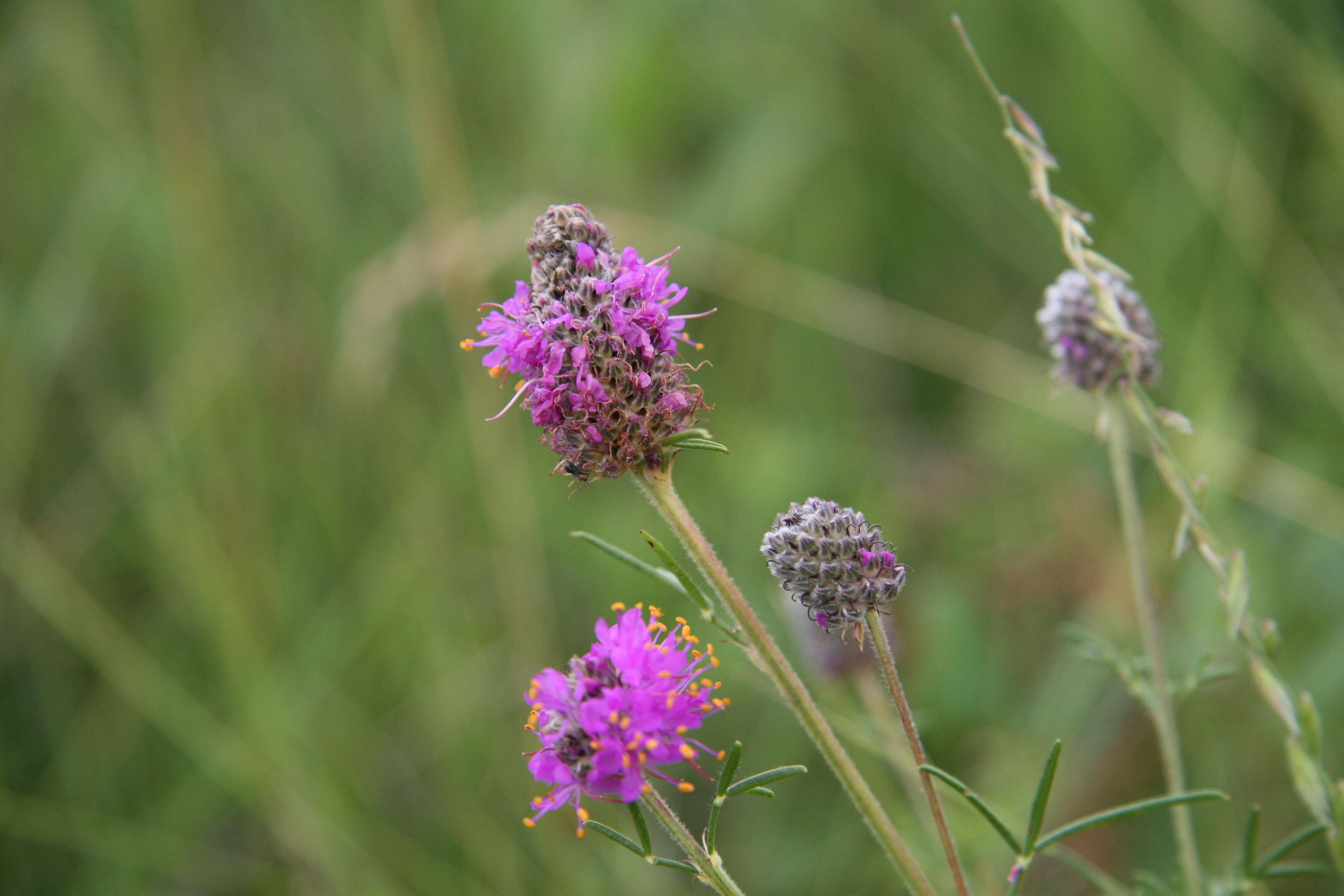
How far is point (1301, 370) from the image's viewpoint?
3182mm

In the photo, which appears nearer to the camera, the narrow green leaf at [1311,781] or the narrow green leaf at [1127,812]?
the narrow green leaf at [1127,812]

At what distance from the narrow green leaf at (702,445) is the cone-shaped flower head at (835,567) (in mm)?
136

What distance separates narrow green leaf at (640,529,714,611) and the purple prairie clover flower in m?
0.06

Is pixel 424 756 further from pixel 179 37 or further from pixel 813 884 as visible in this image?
pixel 179 37

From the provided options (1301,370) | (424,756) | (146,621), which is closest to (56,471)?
(146,621)

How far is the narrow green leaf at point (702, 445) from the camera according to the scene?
4.28 ft

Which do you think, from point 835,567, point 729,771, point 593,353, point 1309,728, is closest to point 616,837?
point 729,771

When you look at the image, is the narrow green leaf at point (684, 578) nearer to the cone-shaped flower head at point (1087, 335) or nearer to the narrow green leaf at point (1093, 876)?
the narrow green leaf at point (1093, 876)

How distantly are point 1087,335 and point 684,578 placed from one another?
101 cm

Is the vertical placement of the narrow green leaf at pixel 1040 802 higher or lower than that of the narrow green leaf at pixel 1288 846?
higher

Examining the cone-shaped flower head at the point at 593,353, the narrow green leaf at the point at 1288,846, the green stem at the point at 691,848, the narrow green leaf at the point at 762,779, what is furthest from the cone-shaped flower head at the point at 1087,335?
the green stem at the point at 691,848

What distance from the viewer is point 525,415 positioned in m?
3.68

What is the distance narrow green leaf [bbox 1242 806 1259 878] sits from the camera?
1.52 metres

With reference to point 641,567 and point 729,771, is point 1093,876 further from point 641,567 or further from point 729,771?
point 641,567
